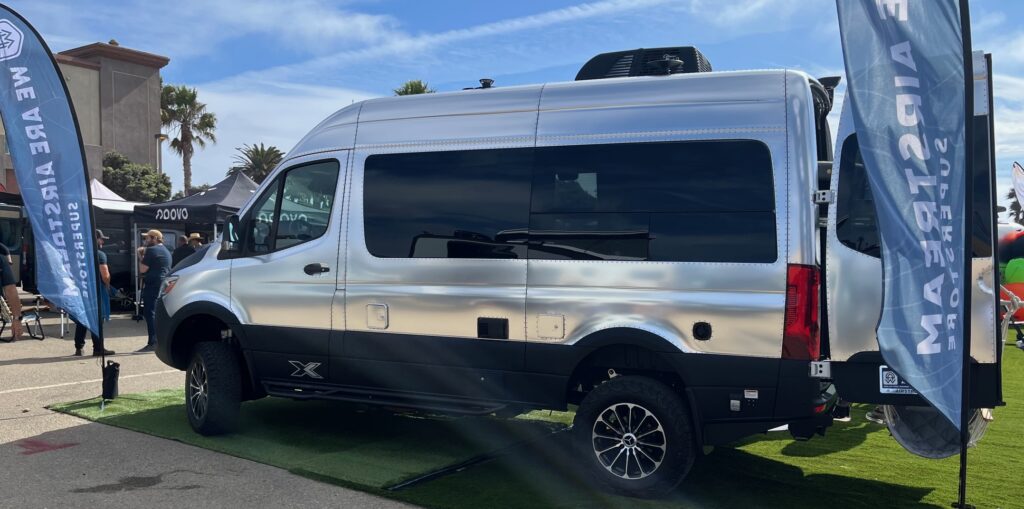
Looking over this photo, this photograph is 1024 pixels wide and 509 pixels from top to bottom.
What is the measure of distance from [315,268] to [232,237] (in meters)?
0.97

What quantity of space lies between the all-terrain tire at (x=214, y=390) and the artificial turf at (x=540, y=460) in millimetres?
129

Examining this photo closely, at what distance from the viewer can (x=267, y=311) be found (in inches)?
256

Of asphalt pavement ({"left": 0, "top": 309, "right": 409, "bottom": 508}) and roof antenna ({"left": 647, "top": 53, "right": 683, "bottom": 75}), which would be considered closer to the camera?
asphalt pavement ({"left": 0, "top": 309, "right": 409, "bottom": 508})

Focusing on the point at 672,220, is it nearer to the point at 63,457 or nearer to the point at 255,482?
the point at 255,482

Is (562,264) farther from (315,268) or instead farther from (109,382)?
(109,382)

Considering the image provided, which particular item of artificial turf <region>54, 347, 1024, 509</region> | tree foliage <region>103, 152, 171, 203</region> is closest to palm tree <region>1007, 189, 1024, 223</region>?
artificial turf <region>54, 347, 1024, 509</region>

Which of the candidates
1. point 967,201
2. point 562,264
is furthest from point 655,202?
point 967,201

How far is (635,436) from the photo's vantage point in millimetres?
5148

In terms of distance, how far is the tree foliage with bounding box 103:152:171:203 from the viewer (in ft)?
151

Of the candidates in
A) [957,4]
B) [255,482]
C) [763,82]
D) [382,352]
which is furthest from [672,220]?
[255,482]

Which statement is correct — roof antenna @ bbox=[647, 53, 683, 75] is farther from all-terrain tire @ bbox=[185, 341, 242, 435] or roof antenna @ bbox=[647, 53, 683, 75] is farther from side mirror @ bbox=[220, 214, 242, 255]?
all-terrain tire @ bbox=[185, 341, 242, 435]

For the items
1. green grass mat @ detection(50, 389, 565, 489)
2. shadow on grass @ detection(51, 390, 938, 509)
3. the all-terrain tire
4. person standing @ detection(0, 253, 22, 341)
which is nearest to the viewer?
shadow on grass @ detection(51, 390, 938, 509)

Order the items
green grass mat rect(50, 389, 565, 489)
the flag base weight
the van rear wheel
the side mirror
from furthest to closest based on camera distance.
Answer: the flag base weight → the side mirror → green grass mat rect(50, 389, 565, 489) → the van rear wheel

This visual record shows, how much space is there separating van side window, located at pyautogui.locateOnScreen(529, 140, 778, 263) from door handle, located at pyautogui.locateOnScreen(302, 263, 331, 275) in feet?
5.67
